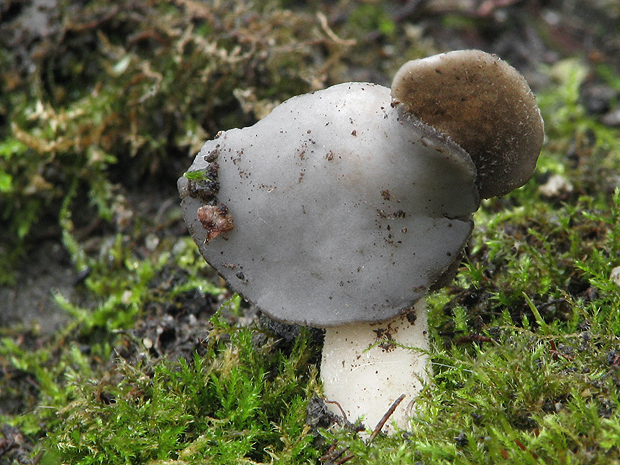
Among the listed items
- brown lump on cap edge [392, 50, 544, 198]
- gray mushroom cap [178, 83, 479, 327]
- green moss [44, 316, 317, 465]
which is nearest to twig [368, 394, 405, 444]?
green moss [44, 316, 317, 465]

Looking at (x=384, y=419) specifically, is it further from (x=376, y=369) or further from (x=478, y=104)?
(x=478, y=104)

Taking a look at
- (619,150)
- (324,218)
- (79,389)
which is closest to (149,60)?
(79,389)

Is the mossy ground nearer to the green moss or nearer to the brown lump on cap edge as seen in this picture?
the green moss

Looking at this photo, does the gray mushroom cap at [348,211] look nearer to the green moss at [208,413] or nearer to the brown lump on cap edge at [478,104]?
the brown lump on cap edge at [478,104]

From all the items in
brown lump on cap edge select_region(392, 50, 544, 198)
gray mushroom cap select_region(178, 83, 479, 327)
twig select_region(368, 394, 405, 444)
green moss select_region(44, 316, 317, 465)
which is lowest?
green moss select_region(44, 316, 317, 465)

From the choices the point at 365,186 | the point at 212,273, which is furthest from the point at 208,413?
the point at 365,186
